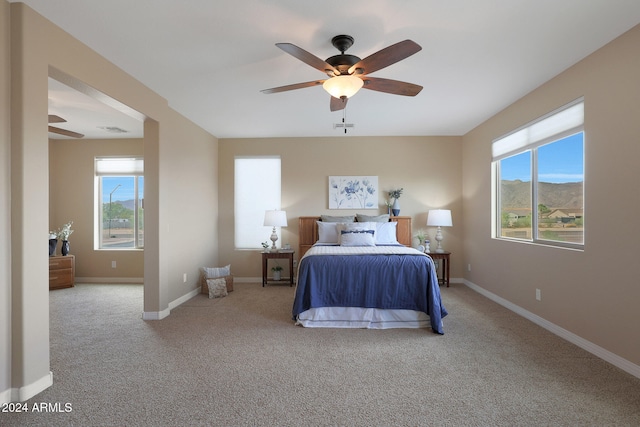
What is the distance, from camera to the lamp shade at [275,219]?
18.2 feet

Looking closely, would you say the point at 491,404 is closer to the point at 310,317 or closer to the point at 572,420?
the point at 572,420

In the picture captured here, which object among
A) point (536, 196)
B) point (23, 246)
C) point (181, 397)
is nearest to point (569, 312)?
point (536, 196)

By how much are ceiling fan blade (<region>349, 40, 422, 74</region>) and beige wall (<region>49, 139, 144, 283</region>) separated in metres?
5.03

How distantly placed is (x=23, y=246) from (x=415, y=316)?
3408mm

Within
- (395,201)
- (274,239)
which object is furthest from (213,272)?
(395,201)

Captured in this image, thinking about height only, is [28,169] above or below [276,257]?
above

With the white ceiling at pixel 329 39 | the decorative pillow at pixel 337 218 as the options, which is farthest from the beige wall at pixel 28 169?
the decorative pillow at pixel 337 218

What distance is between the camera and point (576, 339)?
3.12 m

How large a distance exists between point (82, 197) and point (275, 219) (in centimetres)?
360

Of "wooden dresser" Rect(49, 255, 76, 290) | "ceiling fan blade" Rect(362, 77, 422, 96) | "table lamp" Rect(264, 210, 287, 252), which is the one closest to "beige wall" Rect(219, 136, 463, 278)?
"table lamp" Rect(264, 210, 287, 252)

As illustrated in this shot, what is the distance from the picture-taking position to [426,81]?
350 cm

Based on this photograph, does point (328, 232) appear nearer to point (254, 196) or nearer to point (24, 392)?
point (254, 196)

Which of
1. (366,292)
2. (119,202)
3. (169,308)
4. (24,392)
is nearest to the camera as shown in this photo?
(24,392)

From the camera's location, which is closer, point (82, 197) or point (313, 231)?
point (313, 231)
